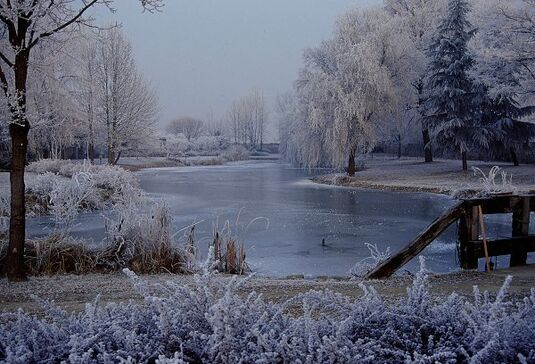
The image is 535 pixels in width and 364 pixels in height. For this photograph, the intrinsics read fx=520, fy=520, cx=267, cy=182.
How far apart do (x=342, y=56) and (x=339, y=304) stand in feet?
98.9

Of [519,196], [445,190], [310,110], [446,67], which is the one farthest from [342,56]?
[519,196]

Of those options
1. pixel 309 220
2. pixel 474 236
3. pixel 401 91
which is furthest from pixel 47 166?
pixel 474 236

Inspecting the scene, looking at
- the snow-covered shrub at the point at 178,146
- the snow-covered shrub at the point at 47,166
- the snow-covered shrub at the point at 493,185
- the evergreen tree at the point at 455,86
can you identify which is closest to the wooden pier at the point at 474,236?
the snow-covered shrub at the point at 493,185

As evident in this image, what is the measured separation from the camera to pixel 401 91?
33156 mm

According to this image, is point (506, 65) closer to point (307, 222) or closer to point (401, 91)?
point (401, 91)

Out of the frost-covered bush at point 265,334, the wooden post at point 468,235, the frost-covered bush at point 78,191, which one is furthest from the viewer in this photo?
the frost-covered bush at point 78,191

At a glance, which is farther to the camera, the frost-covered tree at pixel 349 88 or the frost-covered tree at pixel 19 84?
the frost-covered tree at pixel 349 88

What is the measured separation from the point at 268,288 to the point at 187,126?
369 feet

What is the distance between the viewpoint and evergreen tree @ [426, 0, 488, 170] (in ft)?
97.2

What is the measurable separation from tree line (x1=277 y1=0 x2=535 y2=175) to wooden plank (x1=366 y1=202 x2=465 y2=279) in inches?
833

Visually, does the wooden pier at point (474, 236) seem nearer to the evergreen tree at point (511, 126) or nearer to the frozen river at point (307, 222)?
the frozen river at point (307, 222)

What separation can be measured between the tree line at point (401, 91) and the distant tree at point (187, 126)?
270 feet

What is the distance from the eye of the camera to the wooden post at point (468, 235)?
7234 mm

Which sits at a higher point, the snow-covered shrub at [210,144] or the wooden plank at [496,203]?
the snow-covered shrub at [210,144]
